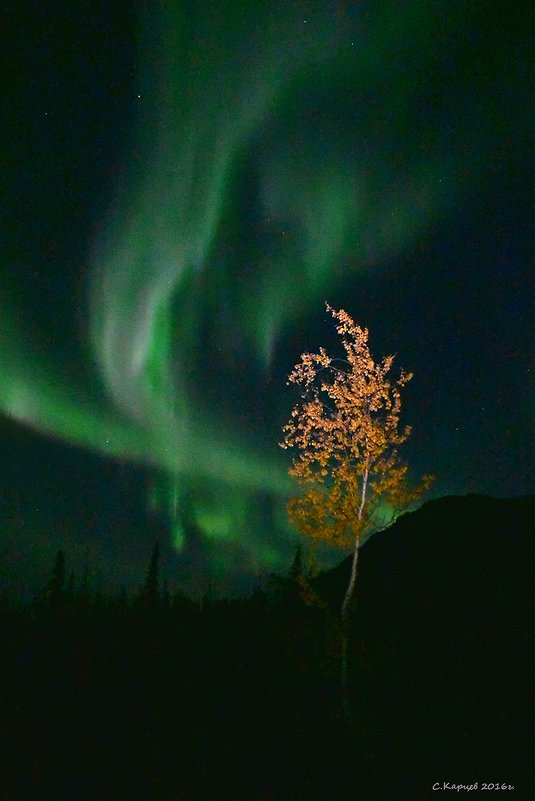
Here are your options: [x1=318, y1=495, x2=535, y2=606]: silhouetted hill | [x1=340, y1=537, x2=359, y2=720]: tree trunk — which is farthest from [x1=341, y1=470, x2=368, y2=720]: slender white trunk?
[x1=318, y1=495, x2=535, y2=606]: silhouetted hill

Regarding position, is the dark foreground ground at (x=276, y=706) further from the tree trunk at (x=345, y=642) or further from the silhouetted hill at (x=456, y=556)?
the silhouetted hill at (x=456, y=556)

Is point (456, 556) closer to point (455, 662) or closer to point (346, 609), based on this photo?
point (455, 662)

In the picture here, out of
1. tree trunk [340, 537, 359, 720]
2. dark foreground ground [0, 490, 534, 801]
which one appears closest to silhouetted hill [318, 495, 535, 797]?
dark foreground ground [0, 490, 534, 801]

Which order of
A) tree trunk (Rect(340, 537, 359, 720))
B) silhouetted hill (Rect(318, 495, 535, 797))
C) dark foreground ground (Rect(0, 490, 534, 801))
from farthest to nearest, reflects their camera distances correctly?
tree trunk (Rect(340, 537, 359, 720))
silhouetted hill (Rect(318, 495, 535, 797))
dark foreground ground (Rect(0, 490, 534, 801))

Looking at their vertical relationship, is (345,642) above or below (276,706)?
above

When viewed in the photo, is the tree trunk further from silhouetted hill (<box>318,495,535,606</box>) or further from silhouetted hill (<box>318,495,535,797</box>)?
silhouetted hill (<box>318,495,535,606</box>)

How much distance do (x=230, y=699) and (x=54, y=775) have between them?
8821 mm

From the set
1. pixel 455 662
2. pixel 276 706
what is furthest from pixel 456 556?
pixel 276 706

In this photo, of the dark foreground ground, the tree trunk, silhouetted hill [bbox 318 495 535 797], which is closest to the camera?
the dark foreground ground

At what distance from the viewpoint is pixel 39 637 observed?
31609mm

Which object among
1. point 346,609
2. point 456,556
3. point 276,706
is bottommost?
point 276,706

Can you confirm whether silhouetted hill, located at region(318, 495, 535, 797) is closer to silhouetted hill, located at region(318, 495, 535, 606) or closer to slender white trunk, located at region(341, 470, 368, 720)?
silhouetted hill, located at region(318, 495, 535, 606)

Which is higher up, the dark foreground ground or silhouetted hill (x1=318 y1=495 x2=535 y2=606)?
silhouetted hill (x1=318 y1=495 x2=535 y2=606)

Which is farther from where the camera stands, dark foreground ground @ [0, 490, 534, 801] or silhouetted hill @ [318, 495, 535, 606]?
silhouetted hill @ [318, 495, 535, 606]
